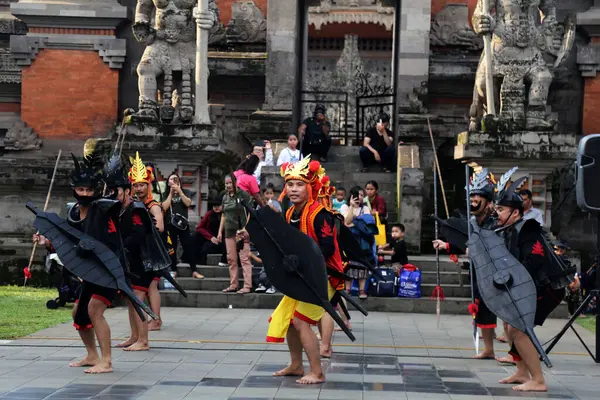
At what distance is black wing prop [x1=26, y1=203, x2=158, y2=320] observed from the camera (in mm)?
9961

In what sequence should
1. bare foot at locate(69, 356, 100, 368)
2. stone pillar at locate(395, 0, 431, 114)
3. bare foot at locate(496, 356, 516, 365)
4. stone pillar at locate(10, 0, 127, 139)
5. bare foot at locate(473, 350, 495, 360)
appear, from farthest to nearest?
stone pillar at locate(10, 0, 127, 139) < stone pillar at locate(395, 0, 431, 114) < bare foot at locate(473, 350, 495, 360) < bare foot at locate(496, 356, 516, 365) < bare foot at locate(69, 356, 100, 368)

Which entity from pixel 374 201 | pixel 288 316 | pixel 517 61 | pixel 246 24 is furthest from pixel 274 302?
pixel 246 24

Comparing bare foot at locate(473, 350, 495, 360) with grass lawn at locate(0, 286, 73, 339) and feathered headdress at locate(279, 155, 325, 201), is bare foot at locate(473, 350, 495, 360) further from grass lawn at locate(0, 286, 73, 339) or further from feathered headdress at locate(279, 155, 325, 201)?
grass lawn at locate(0, 286, 73, 339)

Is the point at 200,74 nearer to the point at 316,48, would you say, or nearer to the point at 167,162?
the point at 167,162

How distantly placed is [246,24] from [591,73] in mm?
6558

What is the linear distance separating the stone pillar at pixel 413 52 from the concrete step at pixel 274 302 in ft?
21.4

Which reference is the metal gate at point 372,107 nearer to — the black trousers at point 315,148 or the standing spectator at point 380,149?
the standing spectator at point 380,149

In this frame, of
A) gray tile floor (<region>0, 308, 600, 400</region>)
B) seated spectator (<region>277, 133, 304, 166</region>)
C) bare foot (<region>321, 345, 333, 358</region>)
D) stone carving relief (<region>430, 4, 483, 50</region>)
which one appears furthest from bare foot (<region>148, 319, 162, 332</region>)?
stone carving relief (<region>430, 4, 483, 50</region>)

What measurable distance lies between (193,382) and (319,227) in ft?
5.51

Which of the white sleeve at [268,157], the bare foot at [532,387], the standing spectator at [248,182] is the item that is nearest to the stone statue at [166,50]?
the white sleeve at [268,157]

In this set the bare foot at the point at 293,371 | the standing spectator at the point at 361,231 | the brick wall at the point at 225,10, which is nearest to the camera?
the bare foot at the point at 293,371

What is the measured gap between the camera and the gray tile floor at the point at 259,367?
9312 mm

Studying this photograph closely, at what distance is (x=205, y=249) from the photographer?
1792cm

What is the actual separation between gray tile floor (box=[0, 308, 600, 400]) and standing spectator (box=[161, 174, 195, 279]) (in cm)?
162
